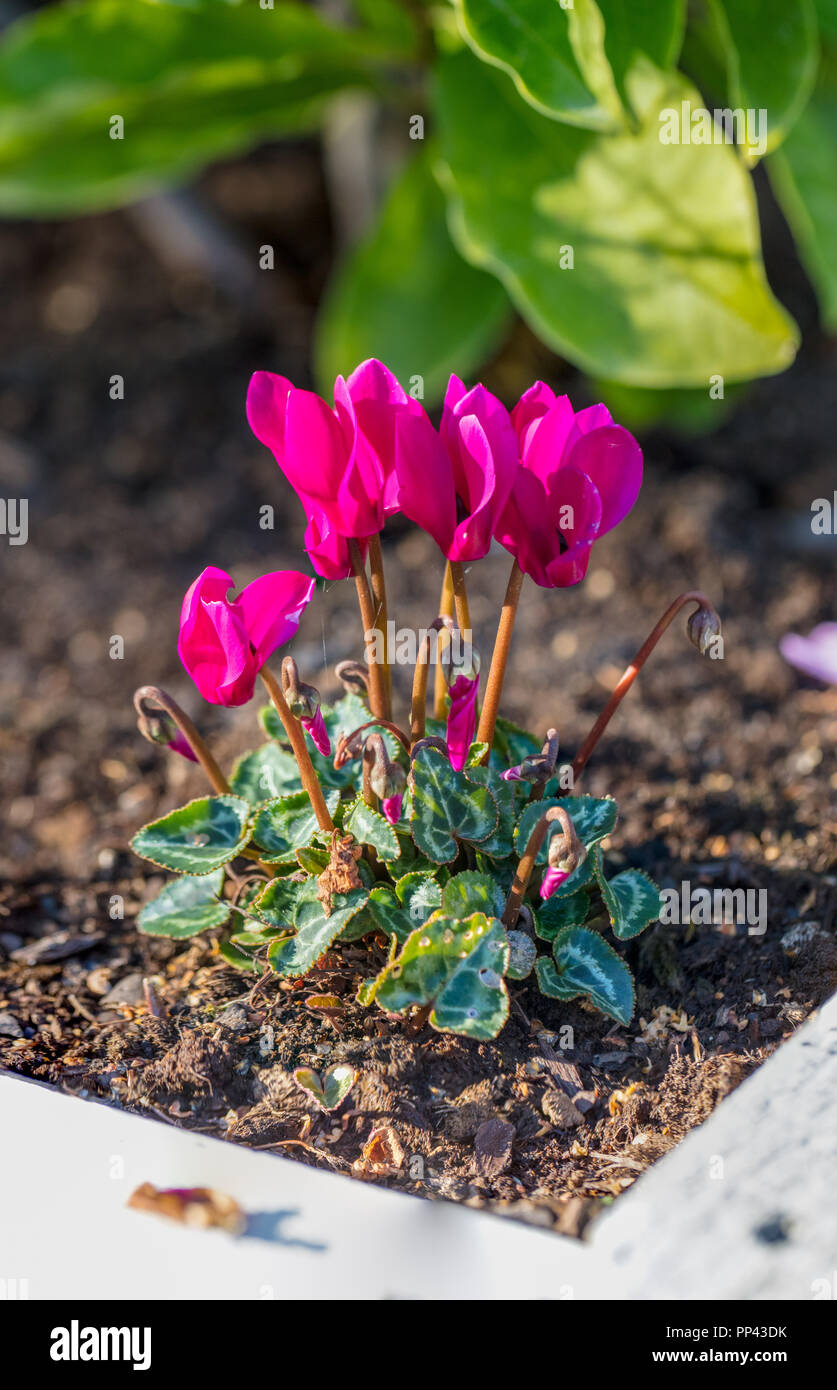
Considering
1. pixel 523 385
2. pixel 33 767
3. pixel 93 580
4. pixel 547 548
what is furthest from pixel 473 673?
pixel 523 385

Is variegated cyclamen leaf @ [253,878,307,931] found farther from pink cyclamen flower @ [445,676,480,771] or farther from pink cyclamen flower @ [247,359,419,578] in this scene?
pink cyclamen flower @ [247,359,419,578]

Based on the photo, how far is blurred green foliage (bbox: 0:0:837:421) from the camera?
71.5 inches

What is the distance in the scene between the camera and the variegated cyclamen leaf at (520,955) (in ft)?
4.18

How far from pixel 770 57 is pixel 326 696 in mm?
1177

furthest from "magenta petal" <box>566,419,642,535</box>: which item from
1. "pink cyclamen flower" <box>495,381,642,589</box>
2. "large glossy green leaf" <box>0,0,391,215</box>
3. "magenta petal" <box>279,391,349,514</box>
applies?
"large glossy green leaf" <box>0,0,391,215</box>

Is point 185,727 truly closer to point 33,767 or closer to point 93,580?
point 33,767

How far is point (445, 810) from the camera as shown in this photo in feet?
4.26

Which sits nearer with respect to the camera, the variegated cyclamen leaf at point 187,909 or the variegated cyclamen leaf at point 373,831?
the variegated cyclamen leaf at point 373,831

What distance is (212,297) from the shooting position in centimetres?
378

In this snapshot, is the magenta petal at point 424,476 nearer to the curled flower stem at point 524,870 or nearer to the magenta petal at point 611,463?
the magenta petal at point 611,463

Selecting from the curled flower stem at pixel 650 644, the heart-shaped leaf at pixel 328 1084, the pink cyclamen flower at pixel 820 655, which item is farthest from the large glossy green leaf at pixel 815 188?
the heart-shaped leaf at pixel 328 1084

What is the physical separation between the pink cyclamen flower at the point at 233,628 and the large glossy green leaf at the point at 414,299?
1.60 meters

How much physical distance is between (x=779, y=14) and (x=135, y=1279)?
181cm

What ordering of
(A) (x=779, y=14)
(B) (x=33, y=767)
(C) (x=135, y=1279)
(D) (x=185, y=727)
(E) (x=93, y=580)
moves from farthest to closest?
(E) (x=93, y=580)
(B) (x=33, y=767)
(A) (x=779, y=14)
(D) (x=185, y=727)
(C) (x=135, y=1279)
